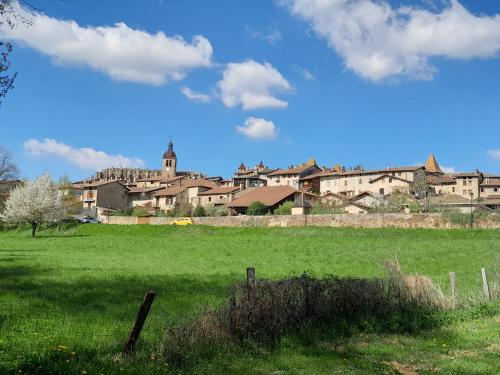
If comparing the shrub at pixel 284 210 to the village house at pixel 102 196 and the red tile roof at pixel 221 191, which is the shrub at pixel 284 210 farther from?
the village house at pixel 102 196

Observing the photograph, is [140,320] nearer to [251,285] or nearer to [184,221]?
[251,285]

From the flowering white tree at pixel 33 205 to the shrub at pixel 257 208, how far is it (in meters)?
28.3

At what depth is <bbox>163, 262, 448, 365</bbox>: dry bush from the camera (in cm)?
996

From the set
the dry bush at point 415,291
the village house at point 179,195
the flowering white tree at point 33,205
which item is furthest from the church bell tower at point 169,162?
the dry bush at point 415,291

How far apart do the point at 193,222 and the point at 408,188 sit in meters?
45.3

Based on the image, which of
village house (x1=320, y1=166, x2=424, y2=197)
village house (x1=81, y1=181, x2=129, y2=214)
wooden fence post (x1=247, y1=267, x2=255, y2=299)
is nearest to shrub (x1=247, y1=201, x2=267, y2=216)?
village house (x1=320, y1=166, x2=424, y2=197)

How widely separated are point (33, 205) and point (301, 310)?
6253cm

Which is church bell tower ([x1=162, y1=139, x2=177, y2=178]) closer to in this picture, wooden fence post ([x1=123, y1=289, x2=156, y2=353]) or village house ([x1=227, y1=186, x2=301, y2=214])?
village house ([x1=227, y1=186, x2=301, y2=214])

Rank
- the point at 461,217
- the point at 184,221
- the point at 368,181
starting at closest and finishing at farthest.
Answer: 1. the point at 461,217
2. the point at 184,221
3. the point at 368,181

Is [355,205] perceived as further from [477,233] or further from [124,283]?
[124,283]

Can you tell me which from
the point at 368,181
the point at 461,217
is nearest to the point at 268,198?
the point at 368,181

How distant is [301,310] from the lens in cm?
1211

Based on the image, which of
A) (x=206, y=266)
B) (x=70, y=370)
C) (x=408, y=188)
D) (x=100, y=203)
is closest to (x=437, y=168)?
(x=408, y=188)

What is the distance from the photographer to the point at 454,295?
15578 mm
